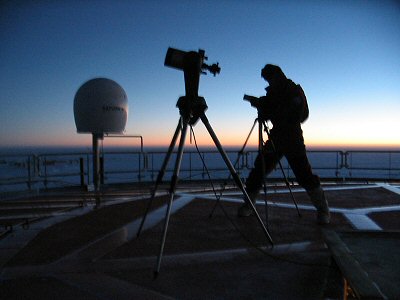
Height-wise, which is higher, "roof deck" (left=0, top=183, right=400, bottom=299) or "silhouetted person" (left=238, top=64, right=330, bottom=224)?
"silhouetted person" (left=238, top=64, right=330, bottom=224)

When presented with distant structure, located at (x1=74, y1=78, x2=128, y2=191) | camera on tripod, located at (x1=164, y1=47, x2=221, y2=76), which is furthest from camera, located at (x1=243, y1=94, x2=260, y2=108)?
distant structure, located at (x1=74, y1=78, x2=128, y2=191)

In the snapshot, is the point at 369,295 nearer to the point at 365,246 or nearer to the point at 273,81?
the point at 365,246

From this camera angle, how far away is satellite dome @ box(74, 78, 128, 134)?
7910mm

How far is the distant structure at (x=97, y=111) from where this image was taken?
7.89 metres

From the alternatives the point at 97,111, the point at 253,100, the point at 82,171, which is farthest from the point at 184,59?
the point at 82,171

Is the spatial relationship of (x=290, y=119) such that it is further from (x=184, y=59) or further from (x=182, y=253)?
(x=182, y=253)

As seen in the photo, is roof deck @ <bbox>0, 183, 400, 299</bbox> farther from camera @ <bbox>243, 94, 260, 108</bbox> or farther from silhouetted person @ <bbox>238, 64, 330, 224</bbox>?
camera @ <bbox>243, 94, 260, 108</bbox>

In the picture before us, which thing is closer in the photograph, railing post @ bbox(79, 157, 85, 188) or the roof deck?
the roof deck

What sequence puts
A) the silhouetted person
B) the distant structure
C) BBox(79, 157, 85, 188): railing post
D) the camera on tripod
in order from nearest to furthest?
the camera on tripod
the silhouetted person
the distant structure
BBox(79, 157, 85, 188): railing post

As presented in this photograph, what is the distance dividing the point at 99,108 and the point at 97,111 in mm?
90

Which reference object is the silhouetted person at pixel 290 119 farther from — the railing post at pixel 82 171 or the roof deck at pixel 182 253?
the railing post at pixel 82 171

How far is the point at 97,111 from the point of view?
26.0 ft

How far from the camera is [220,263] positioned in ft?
7.94

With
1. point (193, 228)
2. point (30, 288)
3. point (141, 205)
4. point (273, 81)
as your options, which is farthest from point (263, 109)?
point (30, 288)
